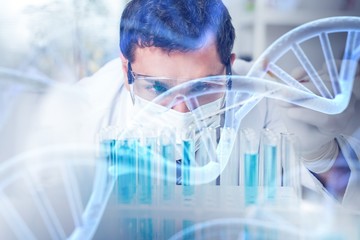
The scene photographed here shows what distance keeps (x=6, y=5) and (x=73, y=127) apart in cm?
35

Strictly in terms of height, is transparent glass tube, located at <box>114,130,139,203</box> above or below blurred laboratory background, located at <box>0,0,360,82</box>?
below

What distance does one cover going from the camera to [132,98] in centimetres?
101

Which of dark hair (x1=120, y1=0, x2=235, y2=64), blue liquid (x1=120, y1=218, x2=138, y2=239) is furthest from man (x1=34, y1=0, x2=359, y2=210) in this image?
blue liquid (x1=120, y1=218, x2=138, y2=239)

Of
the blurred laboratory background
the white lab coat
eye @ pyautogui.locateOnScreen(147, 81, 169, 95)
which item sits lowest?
the white lab coat

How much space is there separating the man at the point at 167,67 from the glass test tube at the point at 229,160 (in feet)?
0.12

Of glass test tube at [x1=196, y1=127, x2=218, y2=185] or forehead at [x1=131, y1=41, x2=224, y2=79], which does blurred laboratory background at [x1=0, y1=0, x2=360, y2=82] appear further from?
glass test tube at [x1=196, y1=127, x2=218, y2=185]

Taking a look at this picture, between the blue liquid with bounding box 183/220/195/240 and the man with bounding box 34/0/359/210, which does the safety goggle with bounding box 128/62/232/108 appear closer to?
the man with bounding box 34/0/359/210

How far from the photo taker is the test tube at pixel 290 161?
1001 millimetres

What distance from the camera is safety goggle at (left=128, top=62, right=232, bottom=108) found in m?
0.99

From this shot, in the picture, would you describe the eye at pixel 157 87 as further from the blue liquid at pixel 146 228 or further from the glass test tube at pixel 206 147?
the blue liquid at pixel 146 228

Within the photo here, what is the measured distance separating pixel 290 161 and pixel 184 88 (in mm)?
315

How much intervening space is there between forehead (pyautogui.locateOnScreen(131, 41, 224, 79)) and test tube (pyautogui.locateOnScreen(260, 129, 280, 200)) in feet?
0.66

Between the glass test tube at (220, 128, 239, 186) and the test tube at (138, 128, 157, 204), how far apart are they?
6.6 inches

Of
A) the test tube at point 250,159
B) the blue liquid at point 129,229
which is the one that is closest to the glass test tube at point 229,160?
the test tube at point 250,159
